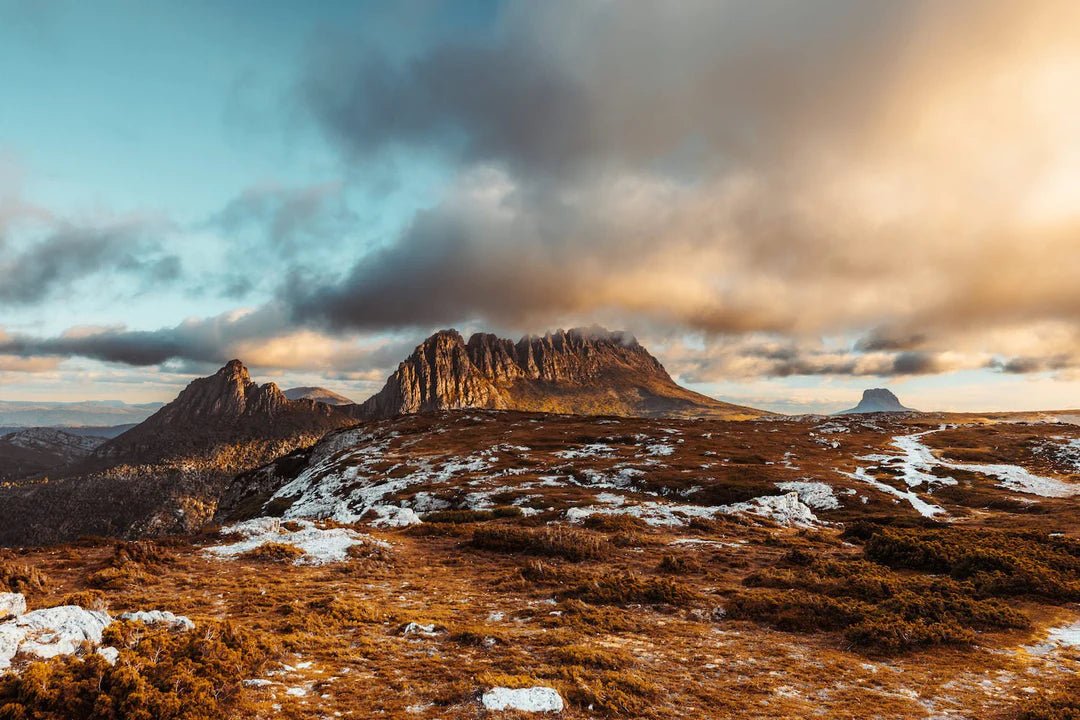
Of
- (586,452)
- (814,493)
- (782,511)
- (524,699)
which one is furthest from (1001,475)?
(524,699)

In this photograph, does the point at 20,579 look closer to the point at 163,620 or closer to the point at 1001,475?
→ the point at 163,620

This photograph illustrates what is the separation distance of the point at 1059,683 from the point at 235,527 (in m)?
37.7

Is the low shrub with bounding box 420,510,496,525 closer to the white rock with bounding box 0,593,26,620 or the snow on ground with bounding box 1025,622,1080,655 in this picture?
the white rock with bounding box 0,593,26,620

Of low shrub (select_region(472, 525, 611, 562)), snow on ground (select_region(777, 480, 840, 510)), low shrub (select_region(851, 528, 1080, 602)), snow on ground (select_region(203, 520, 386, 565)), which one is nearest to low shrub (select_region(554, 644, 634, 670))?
low shrub (select_region(472, 525, 611, 562))

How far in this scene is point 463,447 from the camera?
3880 inches

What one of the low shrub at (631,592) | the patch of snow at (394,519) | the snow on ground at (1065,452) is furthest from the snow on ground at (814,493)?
the snow on ground at (1065,452)

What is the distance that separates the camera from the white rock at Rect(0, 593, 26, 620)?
13587 mm

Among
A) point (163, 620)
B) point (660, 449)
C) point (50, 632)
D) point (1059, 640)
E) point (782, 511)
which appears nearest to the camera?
point (50, 632)

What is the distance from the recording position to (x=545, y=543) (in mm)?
27203

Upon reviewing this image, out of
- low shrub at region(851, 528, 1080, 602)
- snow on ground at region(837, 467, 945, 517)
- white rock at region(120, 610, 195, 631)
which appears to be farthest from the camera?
snow on ground at region(837, 467, 945, 517)

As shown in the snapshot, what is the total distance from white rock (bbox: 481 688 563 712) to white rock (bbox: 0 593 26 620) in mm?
13916

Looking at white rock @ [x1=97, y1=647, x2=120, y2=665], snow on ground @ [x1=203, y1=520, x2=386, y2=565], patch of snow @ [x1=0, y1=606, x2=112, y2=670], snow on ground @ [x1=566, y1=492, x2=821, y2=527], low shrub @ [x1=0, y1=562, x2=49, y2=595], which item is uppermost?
patch of snow @ [x1=0, y1=606, x2=112, y2=670]

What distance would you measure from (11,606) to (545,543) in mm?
20628

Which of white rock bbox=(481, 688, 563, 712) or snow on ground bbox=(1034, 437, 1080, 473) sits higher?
white rock bbox=(481, 688, 563, 712)
